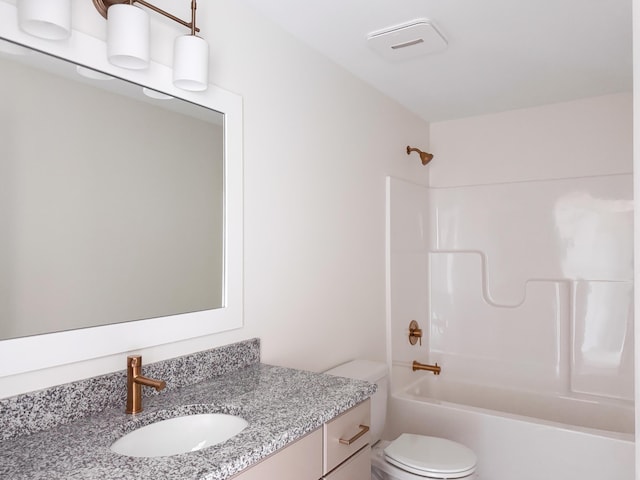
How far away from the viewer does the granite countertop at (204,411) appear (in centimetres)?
93

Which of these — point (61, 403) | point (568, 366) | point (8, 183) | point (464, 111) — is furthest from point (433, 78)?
point (61, 403)

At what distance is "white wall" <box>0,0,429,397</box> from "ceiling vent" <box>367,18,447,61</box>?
0.99ft

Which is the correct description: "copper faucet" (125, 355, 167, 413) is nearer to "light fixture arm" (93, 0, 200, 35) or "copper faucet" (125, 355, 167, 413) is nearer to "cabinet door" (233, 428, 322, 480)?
"cabinet door" (233, 428, 322, 480)

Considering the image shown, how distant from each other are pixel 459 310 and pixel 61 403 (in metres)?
2.77

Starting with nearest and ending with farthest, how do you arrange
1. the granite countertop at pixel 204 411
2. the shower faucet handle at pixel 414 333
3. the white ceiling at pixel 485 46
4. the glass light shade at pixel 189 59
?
1. the granite countertop at pixel 204 411
2. the glass light shade at pixel 189 59
3. the white ceiling at pixel 485 46
4. the shower faucet handle at pixel 414 333

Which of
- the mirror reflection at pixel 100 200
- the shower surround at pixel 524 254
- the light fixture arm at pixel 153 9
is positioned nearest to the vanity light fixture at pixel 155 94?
the mirror reflection at pixel 100 200

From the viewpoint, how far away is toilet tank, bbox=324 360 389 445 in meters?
2.26

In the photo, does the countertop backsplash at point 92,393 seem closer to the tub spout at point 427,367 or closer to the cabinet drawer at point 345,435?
the cabinet drawer at point 345,435

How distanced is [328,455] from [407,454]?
858mm

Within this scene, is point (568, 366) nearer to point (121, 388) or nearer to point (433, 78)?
point (433, 78)

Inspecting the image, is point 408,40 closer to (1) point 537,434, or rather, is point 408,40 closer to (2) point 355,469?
(2) point 355,469

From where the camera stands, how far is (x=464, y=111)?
3.28 metres

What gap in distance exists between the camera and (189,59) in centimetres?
146

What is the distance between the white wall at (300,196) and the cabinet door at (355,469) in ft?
1.87
